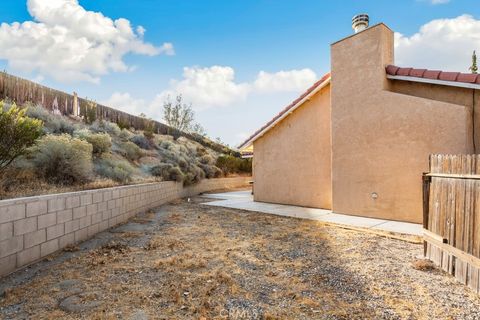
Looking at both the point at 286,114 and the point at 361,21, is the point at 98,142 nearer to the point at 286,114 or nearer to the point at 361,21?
the point at 286,114

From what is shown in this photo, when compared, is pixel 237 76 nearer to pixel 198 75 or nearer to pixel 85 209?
pixel 198 75

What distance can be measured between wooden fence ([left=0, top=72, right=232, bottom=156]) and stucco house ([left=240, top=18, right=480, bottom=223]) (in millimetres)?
11823

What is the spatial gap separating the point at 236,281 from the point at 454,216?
11.4ft

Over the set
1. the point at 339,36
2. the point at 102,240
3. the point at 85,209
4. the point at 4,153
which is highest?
the point at 339,36

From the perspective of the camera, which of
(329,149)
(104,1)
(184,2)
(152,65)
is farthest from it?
(152,65)

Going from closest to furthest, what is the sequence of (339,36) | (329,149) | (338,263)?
(338,263), (339,36), (329,149)

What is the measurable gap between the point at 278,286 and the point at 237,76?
1558 cm

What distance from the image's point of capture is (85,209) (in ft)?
20.7

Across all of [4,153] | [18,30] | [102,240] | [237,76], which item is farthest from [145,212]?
[237,76]

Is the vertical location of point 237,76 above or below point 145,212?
above

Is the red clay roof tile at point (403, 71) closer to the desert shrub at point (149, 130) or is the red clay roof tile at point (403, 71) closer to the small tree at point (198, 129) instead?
the desert shrub at point (149, 130)

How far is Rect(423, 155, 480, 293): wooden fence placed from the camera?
12.4ft

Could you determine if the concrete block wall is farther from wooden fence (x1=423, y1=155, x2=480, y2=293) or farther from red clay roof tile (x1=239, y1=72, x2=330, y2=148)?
wooden fence (x1=423, y1=155, x2=480, y2=293)

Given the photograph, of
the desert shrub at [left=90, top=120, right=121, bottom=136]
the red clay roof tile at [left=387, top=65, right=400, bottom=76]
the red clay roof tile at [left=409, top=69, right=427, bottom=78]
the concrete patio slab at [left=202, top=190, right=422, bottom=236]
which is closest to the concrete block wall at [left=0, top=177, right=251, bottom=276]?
the concrete patio slab at [left=202, top=190, right=422, bottom=236]
